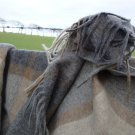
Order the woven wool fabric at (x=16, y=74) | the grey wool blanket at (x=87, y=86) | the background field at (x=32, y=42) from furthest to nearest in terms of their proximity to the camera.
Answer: the background field at (x=32, y=42), the woven wool fabric at (x=16, y=74), the grey wool blanket at (x=87, y=86)

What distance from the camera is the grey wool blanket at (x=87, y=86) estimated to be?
814 mm

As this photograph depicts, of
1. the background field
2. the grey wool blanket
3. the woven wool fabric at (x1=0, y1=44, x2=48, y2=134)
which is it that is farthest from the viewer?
the background field

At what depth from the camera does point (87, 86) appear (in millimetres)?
872

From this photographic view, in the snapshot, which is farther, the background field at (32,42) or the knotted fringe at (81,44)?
the background field at (32,42)

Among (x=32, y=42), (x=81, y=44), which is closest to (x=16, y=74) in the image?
(x=81, y=44)

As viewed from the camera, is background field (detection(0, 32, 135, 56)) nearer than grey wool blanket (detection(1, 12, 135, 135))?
No

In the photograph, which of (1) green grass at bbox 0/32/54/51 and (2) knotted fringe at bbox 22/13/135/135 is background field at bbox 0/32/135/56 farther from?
(2) knotted fringe at bbox 22/13/135/135

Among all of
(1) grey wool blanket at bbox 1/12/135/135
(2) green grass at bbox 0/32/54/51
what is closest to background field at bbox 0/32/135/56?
(2) green grass at bbox 0/32/54/51

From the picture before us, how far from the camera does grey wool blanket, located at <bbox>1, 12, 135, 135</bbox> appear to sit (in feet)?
2.67

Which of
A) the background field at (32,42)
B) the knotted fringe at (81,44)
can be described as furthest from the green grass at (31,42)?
the knotted fringe at (81,44)

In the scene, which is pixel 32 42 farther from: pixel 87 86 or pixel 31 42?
pixel 87 86

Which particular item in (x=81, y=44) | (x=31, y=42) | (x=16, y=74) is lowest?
(x=31, y=42)

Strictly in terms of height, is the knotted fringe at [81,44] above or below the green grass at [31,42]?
above

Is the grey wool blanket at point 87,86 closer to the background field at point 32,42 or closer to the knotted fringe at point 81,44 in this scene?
the knotted fringe at point 81,44
